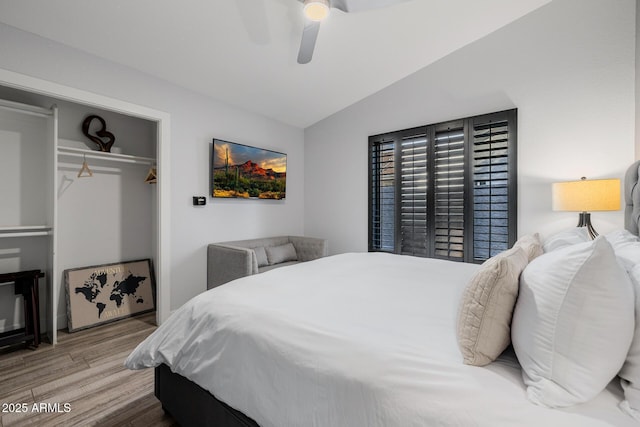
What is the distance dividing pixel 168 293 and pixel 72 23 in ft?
8.05

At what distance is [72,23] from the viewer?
215 cm

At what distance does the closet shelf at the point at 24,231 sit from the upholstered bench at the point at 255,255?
4.71 feet

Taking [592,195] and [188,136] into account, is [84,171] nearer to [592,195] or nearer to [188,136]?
[188,136]

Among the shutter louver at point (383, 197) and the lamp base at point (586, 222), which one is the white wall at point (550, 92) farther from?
the shutter louver at point (383, 197)

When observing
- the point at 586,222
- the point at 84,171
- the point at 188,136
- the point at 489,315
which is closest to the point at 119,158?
the point at 84,171

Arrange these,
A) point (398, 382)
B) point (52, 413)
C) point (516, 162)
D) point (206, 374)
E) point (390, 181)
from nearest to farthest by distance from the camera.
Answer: point (398, 382) < point (206, 374) < point (52, 413) < point (516, 162) < point (390, 181)

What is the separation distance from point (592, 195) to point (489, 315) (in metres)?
2.10

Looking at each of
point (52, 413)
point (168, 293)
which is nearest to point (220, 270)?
point (168, 293)

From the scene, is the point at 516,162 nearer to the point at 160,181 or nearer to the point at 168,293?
the point at 160,181

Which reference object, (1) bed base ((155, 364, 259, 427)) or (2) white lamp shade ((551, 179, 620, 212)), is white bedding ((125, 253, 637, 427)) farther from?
(2) white lamp shade ((551, 179, 620, 212))

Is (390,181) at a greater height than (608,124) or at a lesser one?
lesser

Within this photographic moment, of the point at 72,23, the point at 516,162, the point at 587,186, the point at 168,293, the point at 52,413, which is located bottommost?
the point at 52,413

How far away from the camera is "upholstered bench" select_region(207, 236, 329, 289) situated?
3.01 m

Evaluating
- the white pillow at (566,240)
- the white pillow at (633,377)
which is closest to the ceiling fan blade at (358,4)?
the white pillow at (566,240)
